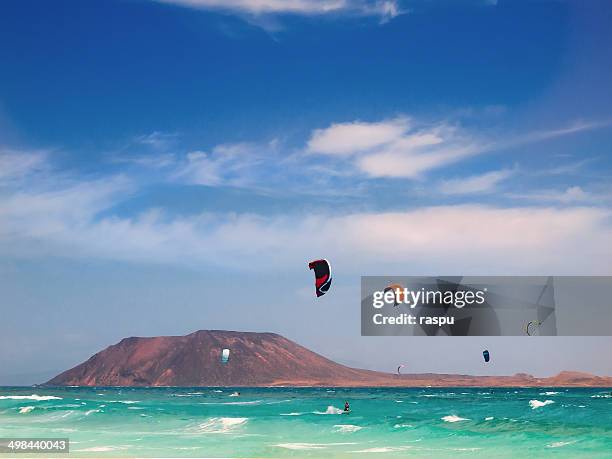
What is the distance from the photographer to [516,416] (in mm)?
40031

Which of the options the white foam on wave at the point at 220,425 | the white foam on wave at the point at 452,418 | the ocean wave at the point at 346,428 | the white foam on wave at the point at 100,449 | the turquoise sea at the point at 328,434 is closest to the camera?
the white foam on wave at the point at 100,449

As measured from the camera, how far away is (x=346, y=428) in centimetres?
3272

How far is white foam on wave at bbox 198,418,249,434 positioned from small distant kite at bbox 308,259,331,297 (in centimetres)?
786

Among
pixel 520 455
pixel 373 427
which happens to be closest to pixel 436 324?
pixel 373 427

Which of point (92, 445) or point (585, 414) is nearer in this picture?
point (92, 445)

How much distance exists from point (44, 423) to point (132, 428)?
643 cm

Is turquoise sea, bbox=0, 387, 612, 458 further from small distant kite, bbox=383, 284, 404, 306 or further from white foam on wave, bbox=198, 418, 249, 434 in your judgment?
small distant kite, bbox=383, 284, 404, 306

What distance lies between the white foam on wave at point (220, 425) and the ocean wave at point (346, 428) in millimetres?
4826

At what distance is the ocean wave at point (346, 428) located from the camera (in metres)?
31.8

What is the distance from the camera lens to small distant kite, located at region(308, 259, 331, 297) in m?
29.6

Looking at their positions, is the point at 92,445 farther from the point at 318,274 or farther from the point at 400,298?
the point at 400,298

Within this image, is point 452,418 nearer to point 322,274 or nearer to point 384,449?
point 322,274

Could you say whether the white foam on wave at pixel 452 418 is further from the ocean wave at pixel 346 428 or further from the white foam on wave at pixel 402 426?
the ocean wave at pixel 346 428

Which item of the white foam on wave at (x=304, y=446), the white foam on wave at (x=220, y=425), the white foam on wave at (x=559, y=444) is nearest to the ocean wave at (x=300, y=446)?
the white foam on wave at (x=304, y=446)
